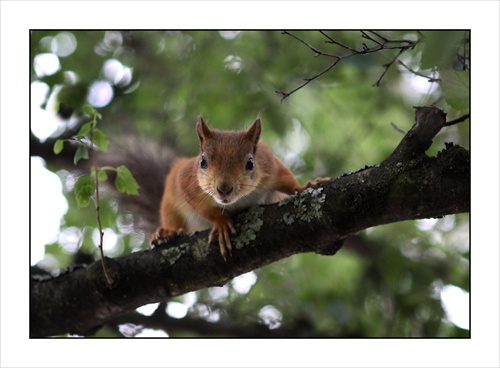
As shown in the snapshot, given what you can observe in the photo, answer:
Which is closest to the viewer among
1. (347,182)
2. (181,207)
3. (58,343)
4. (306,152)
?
(347,182)

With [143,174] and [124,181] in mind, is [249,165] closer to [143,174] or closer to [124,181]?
[124,181]

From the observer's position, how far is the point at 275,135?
11.3 ft

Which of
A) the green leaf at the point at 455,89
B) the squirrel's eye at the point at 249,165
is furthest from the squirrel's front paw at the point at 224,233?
the green leaf at the point at 455,89

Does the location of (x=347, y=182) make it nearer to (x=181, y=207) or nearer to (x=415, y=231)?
(x=181, y=207)

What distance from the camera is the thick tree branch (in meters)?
1.67

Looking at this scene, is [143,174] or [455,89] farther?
[143,174]

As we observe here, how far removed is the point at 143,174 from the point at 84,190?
125 centimetres

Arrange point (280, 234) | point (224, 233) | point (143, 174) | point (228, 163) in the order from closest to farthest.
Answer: point (280, 234) < point (224, 233) < point (228, 163) < point (143, 174)

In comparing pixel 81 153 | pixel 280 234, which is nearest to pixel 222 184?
pixel 280 234

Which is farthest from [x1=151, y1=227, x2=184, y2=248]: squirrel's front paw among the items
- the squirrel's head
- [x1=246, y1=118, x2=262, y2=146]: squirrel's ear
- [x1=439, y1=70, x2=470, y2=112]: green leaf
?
[x1=439, y1=70, x2=470, y2=112]: green leaf

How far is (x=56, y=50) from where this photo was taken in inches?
121
